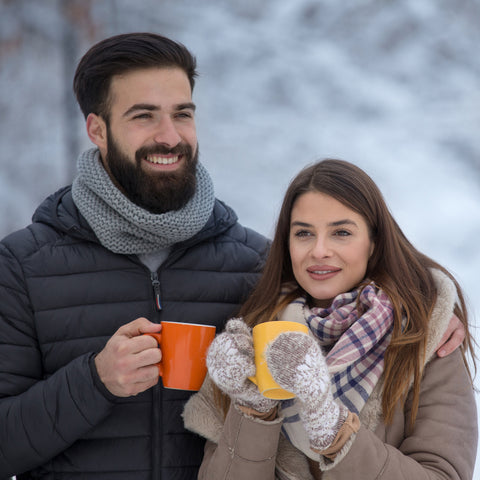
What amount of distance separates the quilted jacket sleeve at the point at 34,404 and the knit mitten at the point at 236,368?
32 cm

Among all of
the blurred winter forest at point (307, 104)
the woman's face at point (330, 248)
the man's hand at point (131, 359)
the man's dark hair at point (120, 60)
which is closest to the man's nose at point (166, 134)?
the man's dark hair at point (120, 60)

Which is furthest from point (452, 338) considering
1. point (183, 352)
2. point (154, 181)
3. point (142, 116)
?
point (142, 116)

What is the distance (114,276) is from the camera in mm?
1524

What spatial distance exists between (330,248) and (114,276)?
0.56 m

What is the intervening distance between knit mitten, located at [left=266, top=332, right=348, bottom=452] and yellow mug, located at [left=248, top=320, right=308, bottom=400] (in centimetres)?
2

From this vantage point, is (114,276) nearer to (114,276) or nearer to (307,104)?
(114,276)

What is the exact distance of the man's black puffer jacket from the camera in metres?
1.37

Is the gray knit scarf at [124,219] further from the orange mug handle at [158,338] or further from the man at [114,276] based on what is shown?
the orange mug handle at [158,338]

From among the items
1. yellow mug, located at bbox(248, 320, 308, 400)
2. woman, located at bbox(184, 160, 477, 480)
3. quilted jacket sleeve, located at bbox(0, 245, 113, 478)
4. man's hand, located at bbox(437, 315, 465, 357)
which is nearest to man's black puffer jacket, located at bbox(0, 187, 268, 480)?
quilted jacket sleeve, located at bbox(0, 245, 113, 478)

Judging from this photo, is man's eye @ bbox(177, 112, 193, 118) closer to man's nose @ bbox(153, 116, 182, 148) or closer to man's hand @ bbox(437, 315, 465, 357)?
man's nose @ bbox(153, 116, 182, 148)

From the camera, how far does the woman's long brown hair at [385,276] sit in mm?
1274

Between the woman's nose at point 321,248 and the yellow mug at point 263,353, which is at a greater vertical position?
the woman's nose at point 321,248

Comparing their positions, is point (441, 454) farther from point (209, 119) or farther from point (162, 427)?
point (209, 119)

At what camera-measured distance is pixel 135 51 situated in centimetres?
154
